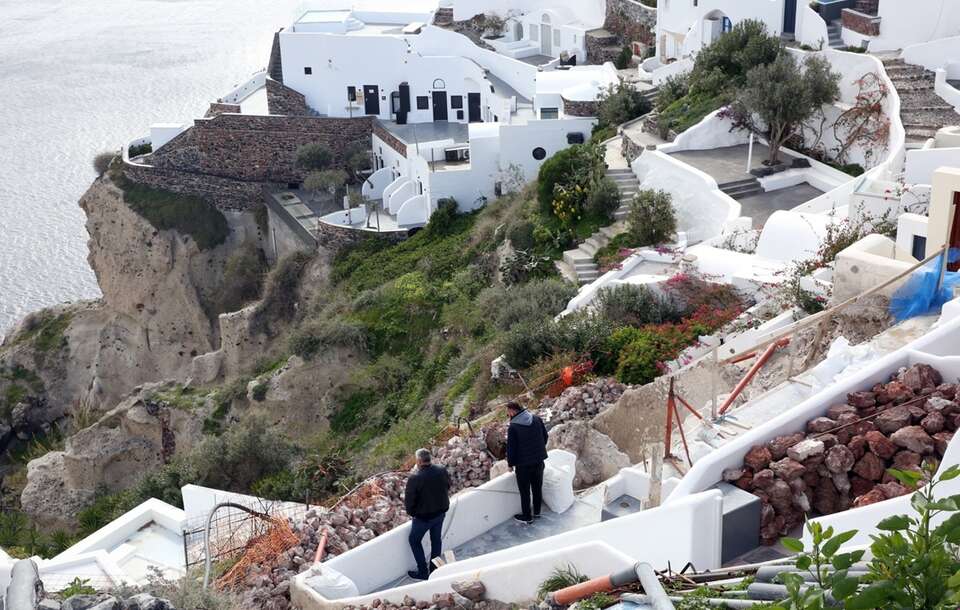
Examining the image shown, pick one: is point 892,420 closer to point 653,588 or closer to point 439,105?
point 653,588

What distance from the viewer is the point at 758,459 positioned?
8516mm

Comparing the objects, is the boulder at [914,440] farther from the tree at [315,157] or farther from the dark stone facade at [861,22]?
the tree at [315,157]

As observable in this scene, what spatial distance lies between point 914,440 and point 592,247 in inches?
592

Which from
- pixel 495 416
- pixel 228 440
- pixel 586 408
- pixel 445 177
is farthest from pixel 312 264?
pixel 586 408

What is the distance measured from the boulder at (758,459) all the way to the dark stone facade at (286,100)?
103 ft

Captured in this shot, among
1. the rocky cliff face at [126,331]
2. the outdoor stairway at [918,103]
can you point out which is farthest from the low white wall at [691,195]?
the rocky cliff face at [126,331]

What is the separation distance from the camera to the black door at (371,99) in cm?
3791

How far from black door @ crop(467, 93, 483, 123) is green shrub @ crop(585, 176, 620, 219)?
13794mm

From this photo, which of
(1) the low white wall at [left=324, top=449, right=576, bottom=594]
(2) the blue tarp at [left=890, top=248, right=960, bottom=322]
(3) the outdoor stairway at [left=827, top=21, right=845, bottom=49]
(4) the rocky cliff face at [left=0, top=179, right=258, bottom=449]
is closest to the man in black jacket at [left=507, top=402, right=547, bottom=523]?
(1) the low white wall at [left=324, top=449, right=576, bottom=594]

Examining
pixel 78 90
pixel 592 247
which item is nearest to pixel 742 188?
pixel 592 247

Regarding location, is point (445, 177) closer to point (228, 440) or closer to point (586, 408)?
point (228, 440)

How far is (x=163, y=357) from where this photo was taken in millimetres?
36594

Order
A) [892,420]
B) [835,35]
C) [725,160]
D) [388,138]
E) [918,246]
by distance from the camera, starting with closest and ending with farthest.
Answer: [892,420]
[918,246]
[725,160]
[835,35]
[388,138]

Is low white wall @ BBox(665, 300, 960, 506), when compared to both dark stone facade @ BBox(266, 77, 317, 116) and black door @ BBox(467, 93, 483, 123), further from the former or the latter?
dark stone facade @ BBox(266, 77, 317, 116)
